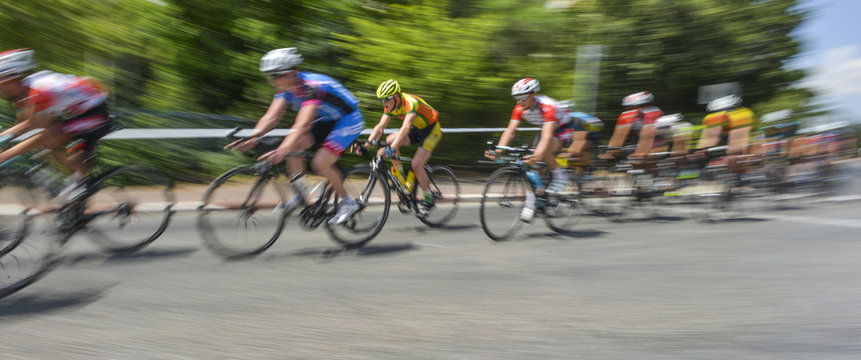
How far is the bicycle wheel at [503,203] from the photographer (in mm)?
6652

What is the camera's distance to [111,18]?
1302 centimetres

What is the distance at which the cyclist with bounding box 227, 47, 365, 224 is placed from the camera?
17.3 feet

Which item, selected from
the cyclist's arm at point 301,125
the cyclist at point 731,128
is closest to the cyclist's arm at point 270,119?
the cyclist's arm at point 301,125

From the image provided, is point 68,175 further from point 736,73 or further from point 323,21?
point 736,73

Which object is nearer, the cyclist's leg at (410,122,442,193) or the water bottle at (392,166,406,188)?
the water bottle at (392,166,406,188)

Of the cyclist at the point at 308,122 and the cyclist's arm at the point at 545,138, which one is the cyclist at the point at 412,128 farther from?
the cyclist's arm at the point at 545,138

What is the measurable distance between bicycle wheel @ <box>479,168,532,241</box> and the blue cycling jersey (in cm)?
176

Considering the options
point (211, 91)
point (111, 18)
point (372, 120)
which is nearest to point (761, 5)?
point (372, 120)

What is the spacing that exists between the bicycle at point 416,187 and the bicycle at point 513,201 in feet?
2.52

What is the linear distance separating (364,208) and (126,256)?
2158mm

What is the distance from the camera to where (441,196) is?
7.54 meters

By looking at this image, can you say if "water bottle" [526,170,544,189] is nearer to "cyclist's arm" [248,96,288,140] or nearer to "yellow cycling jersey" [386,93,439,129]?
"yellow cycling jersey" [386,93,439,129]

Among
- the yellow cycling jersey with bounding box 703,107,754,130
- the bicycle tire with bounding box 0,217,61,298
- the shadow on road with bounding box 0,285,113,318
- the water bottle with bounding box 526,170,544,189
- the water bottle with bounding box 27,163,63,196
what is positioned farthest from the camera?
the yellow cycling jersey with bounding box 703,107,754,130

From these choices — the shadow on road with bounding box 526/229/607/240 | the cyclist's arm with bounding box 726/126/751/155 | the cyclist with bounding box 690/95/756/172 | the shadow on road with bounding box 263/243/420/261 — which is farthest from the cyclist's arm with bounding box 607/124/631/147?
the shadow on road with bounding box 263/243/420/261
